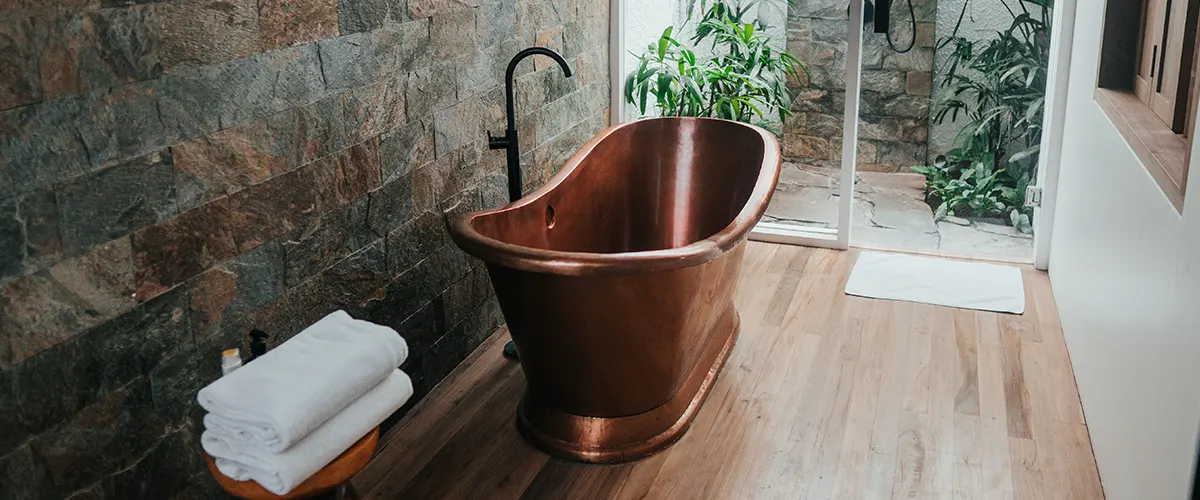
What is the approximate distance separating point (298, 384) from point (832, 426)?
166 cm

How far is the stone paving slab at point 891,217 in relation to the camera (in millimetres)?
4289

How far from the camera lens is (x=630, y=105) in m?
4.59

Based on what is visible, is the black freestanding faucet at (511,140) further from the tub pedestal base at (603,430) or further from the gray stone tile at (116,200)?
the gray stone tile at (116,200)

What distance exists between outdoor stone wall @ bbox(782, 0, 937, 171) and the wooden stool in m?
2.83

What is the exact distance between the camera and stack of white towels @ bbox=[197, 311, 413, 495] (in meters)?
1.74

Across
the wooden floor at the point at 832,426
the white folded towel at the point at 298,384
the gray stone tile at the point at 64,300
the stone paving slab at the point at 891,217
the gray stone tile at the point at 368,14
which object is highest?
Result: the gray stone tile at the point at 368,14

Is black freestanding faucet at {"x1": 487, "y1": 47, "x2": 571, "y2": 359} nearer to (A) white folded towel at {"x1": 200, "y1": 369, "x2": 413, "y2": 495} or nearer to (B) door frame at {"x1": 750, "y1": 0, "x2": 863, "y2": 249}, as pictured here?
Answer: (B) door frame at {"x1": 750, "y1": 0, "x2": 863, "y2": 249}

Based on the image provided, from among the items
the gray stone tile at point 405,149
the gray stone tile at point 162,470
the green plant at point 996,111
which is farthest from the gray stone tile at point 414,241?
the green plant at point 996,111

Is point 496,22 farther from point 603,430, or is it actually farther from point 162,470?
point 162,470

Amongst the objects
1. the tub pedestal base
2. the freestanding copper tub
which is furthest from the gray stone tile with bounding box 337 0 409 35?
the tub pedestal base

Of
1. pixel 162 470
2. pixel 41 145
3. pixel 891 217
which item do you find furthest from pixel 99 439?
pixel 891 217

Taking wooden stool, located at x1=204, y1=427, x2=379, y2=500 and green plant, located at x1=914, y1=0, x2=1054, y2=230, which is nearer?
wooden stool, located at x1=204, y1=427, x2=379, y2=500

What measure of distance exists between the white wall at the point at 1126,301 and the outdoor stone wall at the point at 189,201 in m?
1.84

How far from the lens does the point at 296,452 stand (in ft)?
5.79
